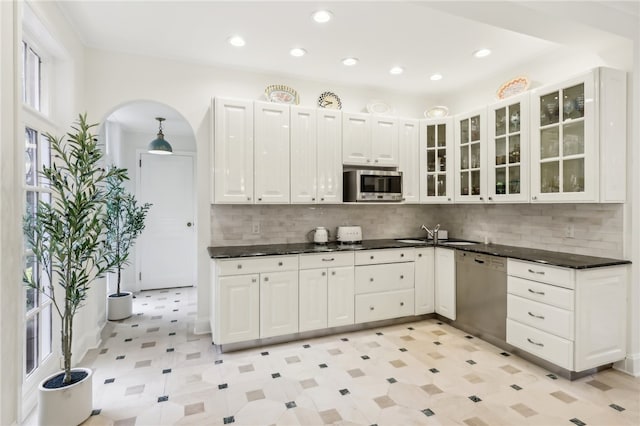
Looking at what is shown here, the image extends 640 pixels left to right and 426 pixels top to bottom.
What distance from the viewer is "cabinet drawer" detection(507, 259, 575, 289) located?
268 cm

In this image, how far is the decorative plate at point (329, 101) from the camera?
13.4 feet

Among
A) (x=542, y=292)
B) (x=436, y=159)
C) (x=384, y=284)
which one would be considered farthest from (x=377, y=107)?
(x=542, y=292)

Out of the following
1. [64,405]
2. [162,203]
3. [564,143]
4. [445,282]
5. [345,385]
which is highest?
[564,143]

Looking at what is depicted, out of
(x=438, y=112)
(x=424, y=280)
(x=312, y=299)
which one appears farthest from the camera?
(x=438, y=112)

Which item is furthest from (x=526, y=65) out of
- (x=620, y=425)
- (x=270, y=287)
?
(x=270, y=287)

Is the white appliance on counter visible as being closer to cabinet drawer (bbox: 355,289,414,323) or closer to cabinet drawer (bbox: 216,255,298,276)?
cabinet drawer (bbox: 355,289,414,323)

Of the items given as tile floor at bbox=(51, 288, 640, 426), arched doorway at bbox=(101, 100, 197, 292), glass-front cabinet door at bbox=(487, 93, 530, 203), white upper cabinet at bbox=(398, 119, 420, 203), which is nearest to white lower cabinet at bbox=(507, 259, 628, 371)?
tile floor at bbox=(51, 288, 640, 426)

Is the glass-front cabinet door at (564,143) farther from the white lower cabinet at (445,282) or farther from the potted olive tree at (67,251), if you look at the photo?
the potted olive tree at (67,251)

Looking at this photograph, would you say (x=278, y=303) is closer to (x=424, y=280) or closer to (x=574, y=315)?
(x=424, y=280)

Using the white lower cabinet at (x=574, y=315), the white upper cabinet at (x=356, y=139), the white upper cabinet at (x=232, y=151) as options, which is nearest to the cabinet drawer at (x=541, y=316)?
the white lower cabinet at (x=574, y=315)

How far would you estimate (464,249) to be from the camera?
3.68 metres

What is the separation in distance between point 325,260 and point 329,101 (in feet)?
6.20

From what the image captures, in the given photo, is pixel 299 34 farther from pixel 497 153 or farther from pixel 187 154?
pixel 187 154

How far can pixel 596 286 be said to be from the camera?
8.87 ft
